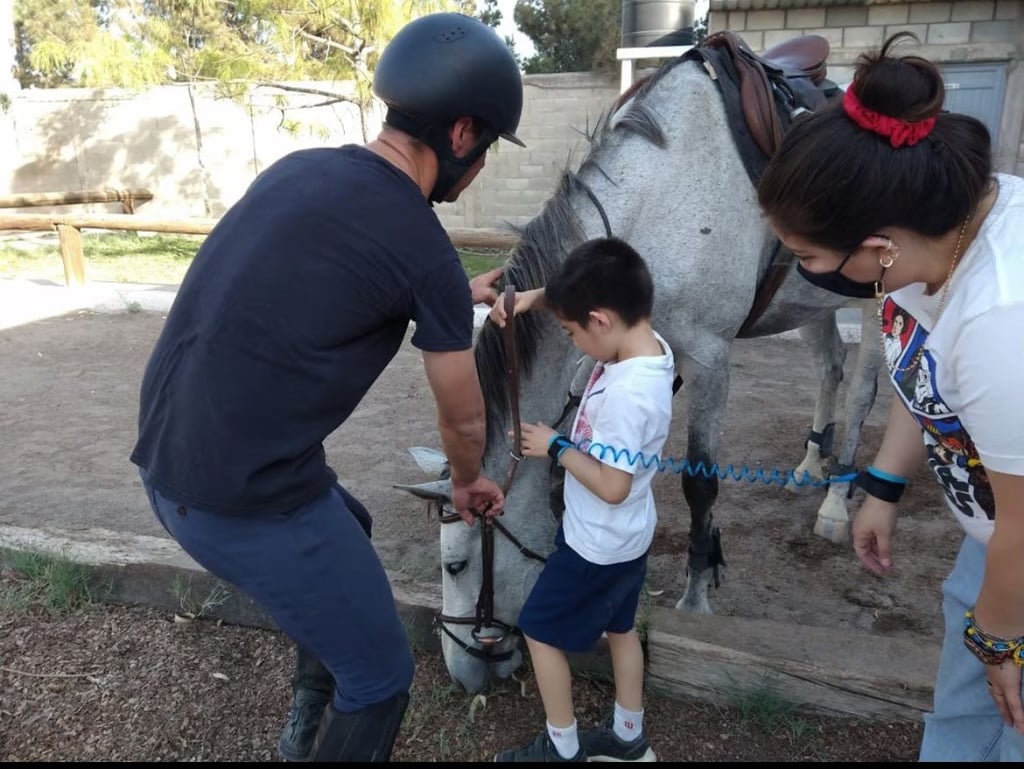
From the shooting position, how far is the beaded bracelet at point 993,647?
51.1 inches

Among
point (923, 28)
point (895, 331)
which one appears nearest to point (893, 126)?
point (895, 331)

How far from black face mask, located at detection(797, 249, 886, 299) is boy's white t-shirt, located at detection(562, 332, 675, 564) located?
0.53 metres

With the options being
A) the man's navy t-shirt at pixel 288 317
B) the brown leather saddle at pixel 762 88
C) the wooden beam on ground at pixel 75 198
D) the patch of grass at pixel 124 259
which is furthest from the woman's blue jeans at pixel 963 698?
the wooden beam on ground at pixel 75 198

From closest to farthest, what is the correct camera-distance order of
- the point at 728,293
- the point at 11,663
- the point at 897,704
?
the point at 897,704 → the point at 11,663 → the point at 728,293

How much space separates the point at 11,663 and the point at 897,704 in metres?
2.73

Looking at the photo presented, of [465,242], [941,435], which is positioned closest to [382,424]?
[465,242]

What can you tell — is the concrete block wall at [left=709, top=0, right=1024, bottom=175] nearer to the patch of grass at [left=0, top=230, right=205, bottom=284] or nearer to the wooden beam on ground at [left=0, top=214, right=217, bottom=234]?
the wooden beam on ground at [left=0, top=214, right=217, bottom=234]

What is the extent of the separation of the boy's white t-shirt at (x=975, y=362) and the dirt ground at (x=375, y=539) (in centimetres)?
115

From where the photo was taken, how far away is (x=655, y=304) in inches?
107

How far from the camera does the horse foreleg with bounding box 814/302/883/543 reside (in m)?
3.59

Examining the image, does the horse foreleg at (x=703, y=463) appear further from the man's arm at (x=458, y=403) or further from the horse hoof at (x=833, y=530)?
the man's arm at (x=458, y=403)

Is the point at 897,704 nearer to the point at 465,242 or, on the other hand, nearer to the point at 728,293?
the point at 728,293

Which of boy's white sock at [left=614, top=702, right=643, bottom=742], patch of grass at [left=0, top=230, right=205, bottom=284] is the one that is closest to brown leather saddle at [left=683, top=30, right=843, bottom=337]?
boy's white sock at [left=614, top=702, right=643, bottom=742]

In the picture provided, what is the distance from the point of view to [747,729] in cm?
221
